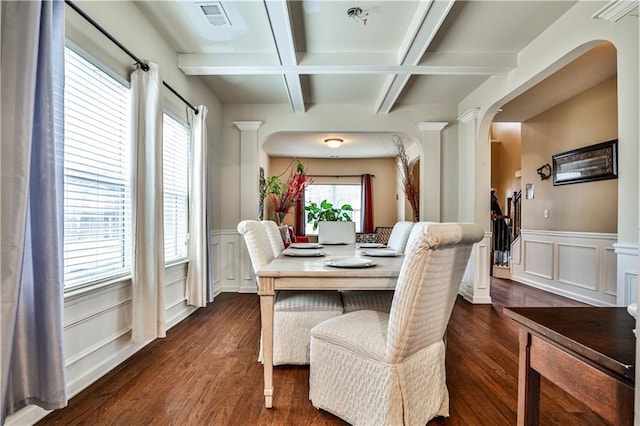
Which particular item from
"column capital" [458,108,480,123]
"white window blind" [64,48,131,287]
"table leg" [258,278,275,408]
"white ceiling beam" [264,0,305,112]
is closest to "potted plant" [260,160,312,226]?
"white ceiling beam" [264,0,305,112]

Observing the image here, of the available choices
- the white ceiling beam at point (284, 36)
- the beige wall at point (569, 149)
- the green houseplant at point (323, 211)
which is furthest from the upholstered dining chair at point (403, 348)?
the green houseplant at point (323, 211)

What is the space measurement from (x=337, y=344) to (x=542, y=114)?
4955 millimetres

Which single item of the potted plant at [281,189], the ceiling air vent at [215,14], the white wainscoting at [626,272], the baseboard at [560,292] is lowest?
the baseboard at [560,292]

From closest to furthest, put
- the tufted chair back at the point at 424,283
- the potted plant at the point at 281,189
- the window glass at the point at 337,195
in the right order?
the tufted chair back at the point at 424,283 → the potted plant at the point at 281,189 → the window glass at the point at 337,195

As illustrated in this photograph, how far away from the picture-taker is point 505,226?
569 cm

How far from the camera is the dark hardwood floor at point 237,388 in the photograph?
1.67m

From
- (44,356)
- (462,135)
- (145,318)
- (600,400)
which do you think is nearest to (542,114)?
(462,135)

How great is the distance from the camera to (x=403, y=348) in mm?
1402

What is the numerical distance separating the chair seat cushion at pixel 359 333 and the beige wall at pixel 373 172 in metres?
7.54

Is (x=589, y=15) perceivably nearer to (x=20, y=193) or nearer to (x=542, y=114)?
(x=542, y=114)

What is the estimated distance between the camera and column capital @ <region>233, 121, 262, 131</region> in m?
4.51

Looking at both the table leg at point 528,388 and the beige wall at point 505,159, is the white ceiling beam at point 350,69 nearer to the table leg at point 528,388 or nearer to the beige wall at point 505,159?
the table leg at point 528,388

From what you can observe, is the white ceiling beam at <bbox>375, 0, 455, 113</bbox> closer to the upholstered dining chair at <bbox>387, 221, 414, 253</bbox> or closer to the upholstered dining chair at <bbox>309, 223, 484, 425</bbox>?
A: the upholstered dining chair at <bbox>387, 221, 414, 253</bbox>

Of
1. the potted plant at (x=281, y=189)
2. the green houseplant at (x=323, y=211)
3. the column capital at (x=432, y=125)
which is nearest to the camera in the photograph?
the column capital at (x=432, y=125)
